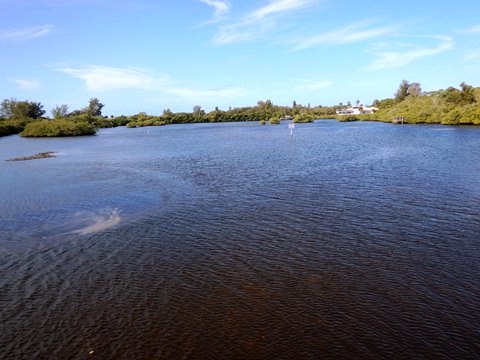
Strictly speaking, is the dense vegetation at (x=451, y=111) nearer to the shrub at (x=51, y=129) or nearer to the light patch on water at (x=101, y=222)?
the light patch on water at (x=101, y=222)

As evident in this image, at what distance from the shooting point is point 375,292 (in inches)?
552

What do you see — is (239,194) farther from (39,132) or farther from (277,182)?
(39,132)

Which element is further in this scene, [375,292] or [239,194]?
[239,194]

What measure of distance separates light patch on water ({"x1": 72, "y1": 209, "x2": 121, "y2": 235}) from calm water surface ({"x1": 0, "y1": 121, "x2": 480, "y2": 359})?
109mm

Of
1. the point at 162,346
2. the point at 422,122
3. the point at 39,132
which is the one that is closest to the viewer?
the point at 162,346

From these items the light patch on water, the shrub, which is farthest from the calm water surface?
the shrub

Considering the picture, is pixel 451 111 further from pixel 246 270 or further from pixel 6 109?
pixel 6 109

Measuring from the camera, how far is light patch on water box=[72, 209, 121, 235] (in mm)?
21400

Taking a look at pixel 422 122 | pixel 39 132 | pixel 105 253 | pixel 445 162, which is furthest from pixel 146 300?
pixel 422 122

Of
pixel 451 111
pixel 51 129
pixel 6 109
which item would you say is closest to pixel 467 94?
pixel 451 111

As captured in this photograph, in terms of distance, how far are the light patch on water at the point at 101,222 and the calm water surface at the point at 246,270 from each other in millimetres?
109

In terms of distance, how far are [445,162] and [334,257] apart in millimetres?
28932

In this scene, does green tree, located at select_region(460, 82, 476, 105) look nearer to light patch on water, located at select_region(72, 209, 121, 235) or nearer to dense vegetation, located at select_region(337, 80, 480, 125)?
dense vegetation, located at select_region(337, 80, 480, 125)

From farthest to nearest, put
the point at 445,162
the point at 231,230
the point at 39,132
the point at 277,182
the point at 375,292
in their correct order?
the point at 39,132 < the point at 445,162 < the point at 277,182 < the point at 231,230 < the point at 375,292
